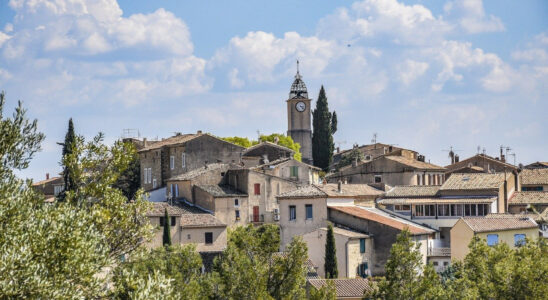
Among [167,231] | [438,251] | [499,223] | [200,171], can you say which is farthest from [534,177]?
[167,231]

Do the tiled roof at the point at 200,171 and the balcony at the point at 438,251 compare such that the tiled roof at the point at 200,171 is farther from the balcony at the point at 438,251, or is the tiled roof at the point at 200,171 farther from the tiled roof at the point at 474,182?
the balcony at the point at 438,251

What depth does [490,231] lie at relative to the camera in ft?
177

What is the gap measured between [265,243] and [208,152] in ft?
138

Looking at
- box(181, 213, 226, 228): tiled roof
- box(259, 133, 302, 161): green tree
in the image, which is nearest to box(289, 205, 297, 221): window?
box(181, 213, 226, 228): tiled roof

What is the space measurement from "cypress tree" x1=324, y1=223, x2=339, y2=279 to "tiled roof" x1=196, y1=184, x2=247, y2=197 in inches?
637

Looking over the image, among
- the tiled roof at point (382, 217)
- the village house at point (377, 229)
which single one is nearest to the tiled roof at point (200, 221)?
the village house at point (377, 229)

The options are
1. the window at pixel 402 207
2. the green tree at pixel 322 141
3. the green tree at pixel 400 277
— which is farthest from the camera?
the green tree at pixel 322 141

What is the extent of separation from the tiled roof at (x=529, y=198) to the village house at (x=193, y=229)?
69.5 ft

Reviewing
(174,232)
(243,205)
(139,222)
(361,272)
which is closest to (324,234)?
(361,272)

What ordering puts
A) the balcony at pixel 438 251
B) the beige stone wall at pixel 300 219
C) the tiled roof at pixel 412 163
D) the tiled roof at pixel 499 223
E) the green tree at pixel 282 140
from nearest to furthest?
the tiled roof at pixel 499 223 → the beige stone wall at pixel 300 219 → the balcony at pixel 438 251 → the tiled roof at pixel 412 163 → the green tree at pixel 282 140

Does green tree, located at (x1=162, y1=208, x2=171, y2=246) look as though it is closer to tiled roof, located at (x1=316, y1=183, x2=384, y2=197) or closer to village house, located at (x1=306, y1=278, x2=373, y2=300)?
tiled roof, located at (x1=316, y1=183, x2=384, y2=197)

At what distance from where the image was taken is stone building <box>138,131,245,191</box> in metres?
74.1

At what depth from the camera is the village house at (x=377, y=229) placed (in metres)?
52.2

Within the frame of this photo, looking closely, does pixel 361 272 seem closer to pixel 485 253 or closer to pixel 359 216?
pixel 359 216
